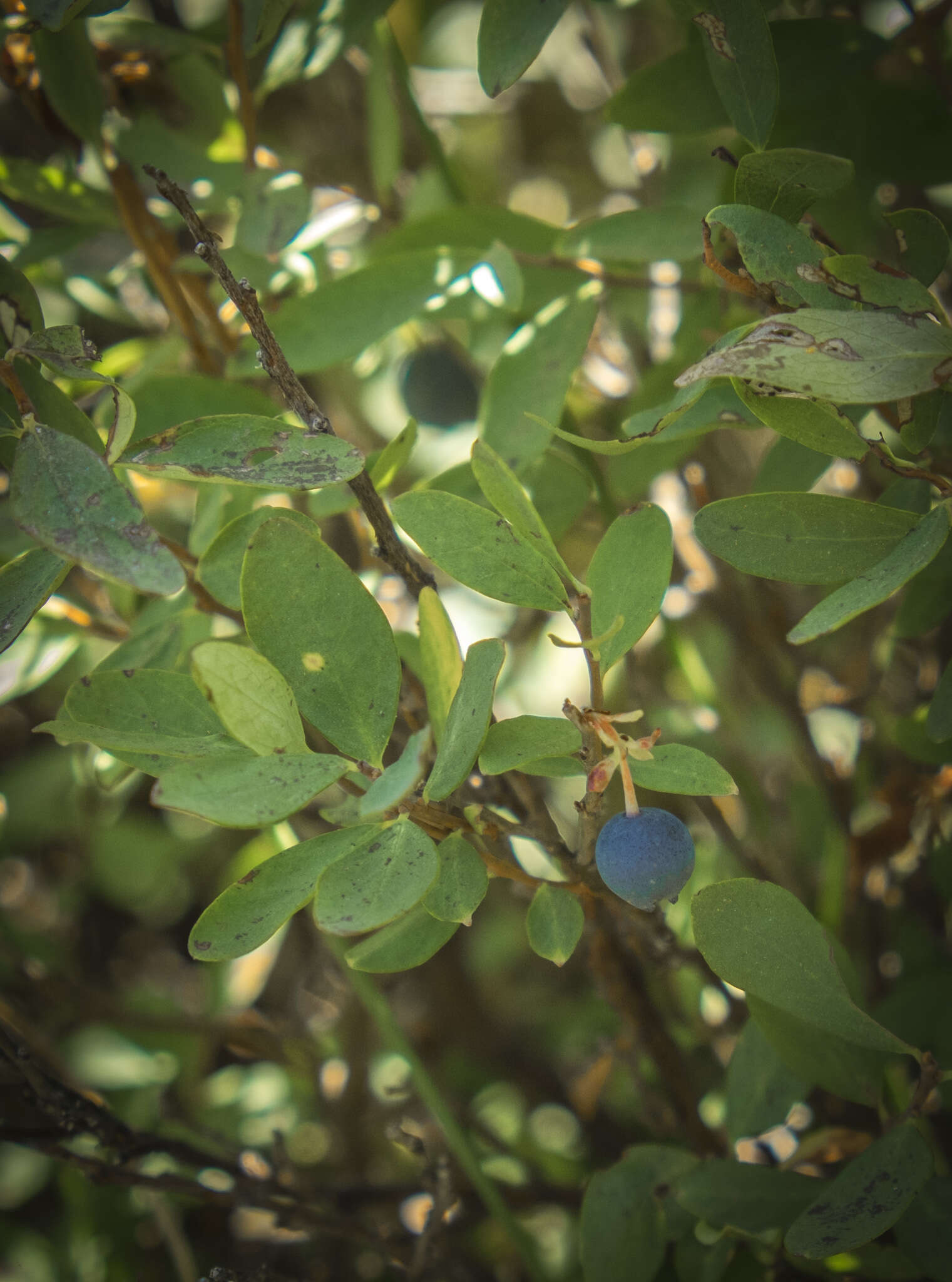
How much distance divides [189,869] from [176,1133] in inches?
14.6

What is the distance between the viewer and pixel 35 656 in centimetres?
81

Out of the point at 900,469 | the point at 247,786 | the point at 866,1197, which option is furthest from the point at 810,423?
the point at 866,1197

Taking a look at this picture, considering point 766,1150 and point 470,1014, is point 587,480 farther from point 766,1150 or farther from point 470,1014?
point 470,1014

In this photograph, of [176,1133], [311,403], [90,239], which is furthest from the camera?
[176,1133]

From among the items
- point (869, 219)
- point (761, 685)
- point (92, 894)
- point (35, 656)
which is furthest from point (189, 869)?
point (869, 219)

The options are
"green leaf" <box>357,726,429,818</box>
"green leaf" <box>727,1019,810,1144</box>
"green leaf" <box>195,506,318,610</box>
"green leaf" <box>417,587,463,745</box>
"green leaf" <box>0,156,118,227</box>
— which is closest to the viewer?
"green leaf" <box>357,726,429,818</box>

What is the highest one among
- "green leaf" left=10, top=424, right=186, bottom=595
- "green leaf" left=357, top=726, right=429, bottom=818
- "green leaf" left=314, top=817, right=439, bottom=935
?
"green leaf" left=10, top=424, right=186, bottom=595

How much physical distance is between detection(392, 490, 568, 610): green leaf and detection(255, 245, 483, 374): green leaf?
296mm

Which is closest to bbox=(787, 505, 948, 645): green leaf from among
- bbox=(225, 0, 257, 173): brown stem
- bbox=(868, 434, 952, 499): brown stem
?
bbox=(868, 434, 952, 499): brown stem

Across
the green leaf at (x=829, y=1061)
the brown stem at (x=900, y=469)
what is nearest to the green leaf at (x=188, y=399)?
the brown stem at (x=900, y=469)

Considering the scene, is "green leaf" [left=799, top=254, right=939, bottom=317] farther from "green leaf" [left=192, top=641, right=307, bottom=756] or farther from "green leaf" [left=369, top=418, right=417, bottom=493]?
"green leaf" [left=192, top=641, right=307, bottom=756]

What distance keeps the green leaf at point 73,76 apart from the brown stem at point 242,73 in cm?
12

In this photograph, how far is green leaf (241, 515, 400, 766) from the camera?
50 cm

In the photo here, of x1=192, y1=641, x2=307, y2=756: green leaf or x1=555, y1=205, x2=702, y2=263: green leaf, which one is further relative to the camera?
x1=555, y1=205, x2=702, y2=263: green leaf
